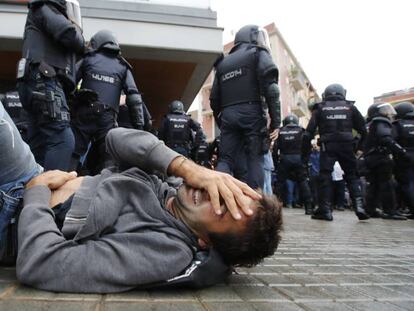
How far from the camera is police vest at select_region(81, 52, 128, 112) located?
13.9ft

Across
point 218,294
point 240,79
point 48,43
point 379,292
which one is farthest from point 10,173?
point 240,79

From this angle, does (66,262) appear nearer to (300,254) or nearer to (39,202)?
(39,202)

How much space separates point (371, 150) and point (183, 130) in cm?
358

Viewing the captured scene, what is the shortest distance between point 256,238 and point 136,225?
441mm

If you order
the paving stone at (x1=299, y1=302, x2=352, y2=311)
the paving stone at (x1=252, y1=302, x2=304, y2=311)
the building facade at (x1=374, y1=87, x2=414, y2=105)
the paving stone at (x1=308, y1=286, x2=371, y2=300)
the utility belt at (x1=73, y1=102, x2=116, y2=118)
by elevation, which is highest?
the building facade at (x1=374, y1=87, x2=414, y2=105)

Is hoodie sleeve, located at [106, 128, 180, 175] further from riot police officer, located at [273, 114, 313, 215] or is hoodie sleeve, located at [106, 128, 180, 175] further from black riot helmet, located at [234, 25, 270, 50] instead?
riot police officer, located at [273, 114, 313, 215]

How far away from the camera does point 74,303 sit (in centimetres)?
129

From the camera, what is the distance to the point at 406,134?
7.35m

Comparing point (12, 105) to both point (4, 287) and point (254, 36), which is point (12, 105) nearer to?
point (254, 36)

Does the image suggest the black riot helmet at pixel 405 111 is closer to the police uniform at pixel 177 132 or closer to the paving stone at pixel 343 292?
the police uniform at pixel 177 132

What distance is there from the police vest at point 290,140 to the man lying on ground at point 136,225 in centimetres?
728

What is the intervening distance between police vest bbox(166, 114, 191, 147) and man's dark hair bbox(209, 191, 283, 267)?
6.69 meters

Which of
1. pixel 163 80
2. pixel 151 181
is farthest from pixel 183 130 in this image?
pixel 151 181

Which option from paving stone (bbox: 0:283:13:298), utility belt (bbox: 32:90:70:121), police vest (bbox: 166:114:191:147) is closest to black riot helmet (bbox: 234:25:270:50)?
utility belt (bbox: 32:90:70:121)
